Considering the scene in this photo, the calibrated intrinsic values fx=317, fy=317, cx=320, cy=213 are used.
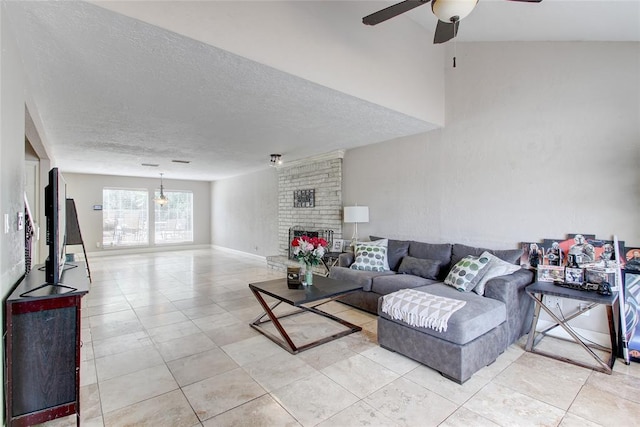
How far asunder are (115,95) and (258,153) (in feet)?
9.88

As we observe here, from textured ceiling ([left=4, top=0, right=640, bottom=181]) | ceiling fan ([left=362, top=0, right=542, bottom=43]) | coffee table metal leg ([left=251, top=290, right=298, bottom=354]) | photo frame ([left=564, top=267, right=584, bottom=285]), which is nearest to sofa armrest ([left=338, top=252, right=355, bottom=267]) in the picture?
coffee table metal leg ([left=251, top=290, right=298, bottom=354])

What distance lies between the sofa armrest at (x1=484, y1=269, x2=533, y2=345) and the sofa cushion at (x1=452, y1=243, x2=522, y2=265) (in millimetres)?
167

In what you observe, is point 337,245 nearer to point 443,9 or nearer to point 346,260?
point 346,260

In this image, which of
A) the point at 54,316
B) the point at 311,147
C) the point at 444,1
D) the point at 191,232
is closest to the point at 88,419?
the point at 54,316

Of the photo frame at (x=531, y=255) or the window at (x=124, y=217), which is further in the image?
the window at (x=124, y=217)

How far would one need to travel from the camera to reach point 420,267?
3.92 m

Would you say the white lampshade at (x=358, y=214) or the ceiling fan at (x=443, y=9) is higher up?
the ceiling fan at (x=443, y=9)

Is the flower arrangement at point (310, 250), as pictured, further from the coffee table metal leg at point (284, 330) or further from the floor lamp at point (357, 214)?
the floor lamp at point (357, 214)

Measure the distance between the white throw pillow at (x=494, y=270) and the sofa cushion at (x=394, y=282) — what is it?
0.63 meters

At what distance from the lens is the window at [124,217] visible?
9227 millimetres

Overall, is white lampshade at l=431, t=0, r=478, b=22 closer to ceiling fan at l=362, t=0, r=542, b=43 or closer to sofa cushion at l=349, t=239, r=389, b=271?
ceiling fan at l=362, t=0, r=542, b=43

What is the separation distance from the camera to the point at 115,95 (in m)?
3.04

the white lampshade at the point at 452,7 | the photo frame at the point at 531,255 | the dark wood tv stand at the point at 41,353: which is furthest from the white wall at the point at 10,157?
the photo frame at the point at 531,255

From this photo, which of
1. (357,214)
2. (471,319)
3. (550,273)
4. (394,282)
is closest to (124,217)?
(357,214)
